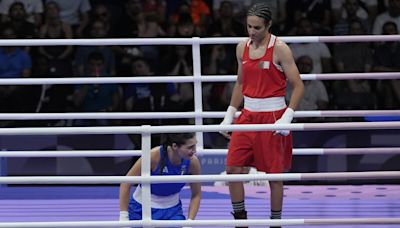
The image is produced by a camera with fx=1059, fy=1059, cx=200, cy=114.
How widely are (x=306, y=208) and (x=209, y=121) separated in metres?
3.18

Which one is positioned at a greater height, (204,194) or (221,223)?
(221,223)

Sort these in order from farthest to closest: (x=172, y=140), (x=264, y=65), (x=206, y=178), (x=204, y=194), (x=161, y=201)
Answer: (x=204, y=194), (x=264, y=65), (x=161, y=201), (x=172, y=140), (x=206, y=178)

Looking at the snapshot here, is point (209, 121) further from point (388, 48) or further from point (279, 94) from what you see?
point (279, 94)

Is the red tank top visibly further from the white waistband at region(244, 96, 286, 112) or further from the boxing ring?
the boxing ring

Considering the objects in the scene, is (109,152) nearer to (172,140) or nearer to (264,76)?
(172,140)

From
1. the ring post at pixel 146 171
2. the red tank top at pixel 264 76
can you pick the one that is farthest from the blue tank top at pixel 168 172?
the red tank top at pixel 264 76

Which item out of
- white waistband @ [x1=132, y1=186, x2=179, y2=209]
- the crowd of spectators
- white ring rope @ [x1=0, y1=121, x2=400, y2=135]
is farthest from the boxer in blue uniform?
the crowd of spectators

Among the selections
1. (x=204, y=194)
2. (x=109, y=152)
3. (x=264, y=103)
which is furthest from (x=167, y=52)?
(x=264, y=103)

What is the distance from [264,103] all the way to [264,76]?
0.59 ft

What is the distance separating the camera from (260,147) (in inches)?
271

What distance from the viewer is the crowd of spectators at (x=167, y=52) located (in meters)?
11.1

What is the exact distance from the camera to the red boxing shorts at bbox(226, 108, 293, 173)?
6.86 meters

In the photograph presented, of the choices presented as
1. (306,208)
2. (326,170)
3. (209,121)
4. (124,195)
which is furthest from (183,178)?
(209,121)

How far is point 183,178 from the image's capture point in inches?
233
